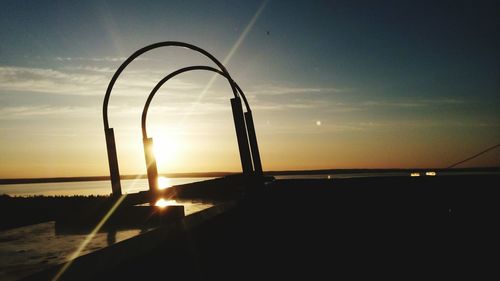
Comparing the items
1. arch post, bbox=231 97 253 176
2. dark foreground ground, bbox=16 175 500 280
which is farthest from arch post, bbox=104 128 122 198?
arch post, bbox=231 97 253 176

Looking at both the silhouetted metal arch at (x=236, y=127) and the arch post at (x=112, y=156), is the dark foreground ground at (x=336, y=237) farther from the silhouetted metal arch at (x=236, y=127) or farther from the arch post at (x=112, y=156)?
the arch post at (x=112, y=156)

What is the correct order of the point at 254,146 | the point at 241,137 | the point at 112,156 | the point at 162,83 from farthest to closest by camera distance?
the point at 254,146 → the point at 162,83 → the point at 241,137 → the point at 112,156

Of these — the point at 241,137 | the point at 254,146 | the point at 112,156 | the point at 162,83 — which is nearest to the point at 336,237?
the point at 254,146

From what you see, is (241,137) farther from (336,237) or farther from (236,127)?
(336,237)

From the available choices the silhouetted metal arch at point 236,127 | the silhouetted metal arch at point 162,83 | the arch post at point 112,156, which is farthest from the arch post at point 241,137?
the arch post at point 112,156

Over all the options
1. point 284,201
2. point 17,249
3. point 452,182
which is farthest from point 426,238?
point 17,249

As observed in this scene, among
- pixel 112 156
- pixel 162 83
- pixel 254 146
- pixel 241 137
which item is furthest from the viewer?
pixel 254 146

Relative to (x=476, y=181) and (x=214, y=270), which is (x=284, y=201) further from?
(x=476, y=181)

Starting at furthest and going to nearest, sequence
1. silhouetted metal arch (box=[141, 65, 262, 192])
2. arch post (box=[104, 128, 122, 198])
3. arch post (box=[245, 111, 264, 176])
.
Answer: arch post (box=[245, 111, 264, 176])
silhouetted metal arch (box=[141, 65, 262, 192])
arch post (box=[104, 128, 122, 198])

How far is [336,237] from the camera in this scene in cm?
688

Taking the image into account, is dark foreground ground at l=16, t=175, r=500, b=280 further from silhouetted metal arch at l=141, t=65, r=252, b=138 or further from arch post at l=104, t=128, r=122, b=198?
silhouetted metal arch at l=141, t=65, r=252, b=138

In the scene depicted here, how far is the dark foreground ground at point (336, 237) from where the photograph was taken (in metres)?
4.31

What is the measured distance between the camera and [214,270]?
500 centimetres

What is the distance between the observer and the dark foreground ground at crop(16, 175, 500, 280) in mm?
4309
